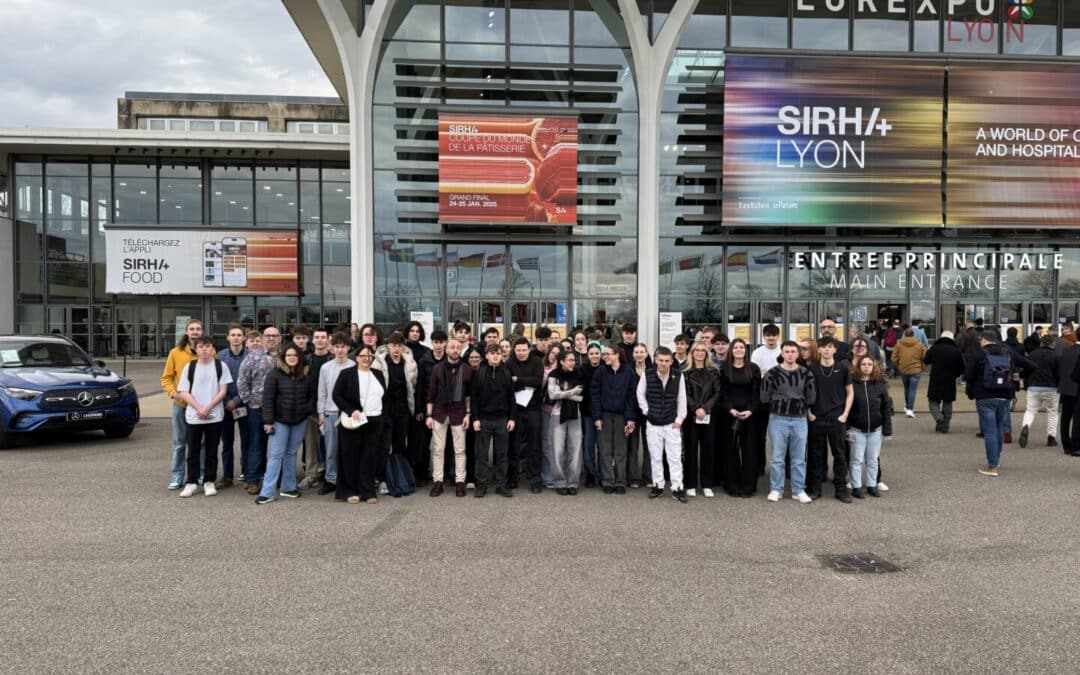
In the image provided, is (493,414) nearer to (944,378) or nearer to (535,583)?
(535,583)

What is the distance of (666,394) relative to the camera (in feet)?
23.8

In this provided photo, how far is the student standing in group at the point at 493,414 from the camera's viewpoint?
7363 millimetres

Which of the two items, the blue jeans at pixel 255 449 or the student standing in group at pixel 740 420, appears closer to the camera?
the student standing in group at pixel 740 420

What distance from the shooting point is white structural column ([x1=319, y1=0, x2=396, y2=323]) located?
54.0ft

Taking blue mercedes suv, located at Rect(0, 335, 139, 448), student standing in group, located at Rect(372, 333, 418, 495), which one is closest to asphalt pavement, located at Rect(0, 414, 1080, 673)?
student standing in group, located at Rect(372, 333, 418, 495)

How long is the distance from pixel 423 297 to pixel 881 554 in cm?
1341

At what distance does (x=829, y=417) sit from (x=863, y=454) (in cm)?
61

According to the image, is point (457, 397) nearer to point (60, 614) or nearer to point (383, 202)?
point (60, 614)

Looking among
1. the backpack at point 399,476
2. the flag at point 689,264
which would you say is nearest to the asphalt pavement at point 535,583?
the backpack at point 399,476

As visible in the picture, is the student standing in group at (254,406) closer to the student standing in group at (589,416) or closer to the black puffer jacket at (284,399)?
the black puffer jacket at (284,399)

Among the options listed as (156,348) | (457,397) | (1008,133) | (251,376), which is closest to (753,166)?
(1008,133)

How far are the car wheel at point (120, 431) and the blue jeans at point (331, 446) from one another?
515 cm

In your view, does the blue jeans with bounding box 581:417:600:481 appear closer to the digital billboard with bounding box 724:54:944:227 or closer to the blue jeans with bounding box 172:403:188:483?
the blue jeans with bounding box 172:403:188:483

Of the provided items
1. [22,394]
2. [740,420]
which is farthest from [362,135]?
[740,420]
